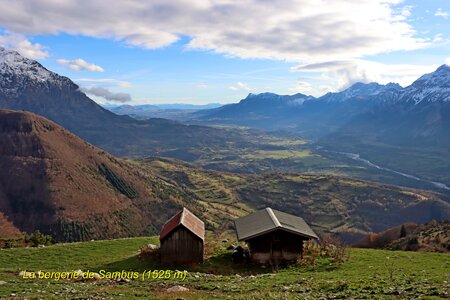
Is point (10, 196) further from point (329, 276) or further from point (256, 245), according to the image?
point (329, 276)

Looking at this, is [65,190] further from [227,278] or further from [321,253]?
[227,278]

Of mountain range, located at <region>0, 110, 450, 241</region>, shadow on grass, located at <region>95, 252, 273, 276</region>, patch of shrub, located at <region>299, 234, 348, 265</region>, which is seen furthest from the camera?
mountain range, located at <region>0, 110, 450, 241</region>

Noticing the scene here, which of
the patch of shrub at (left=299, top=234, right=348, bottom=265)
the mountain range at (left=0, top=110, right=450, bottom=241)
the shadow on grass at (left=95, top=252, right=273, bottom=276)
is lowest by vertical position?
the mountain range at (left=0, top=110, right=450, bottom=241)

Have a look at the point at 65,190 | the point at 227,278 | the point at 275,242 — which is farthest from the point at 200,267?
the point at 65,190

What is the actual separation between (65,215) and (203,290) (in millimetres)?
130535

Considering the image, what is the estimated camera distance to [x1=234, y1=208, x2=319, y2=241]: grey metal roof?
1501 inches

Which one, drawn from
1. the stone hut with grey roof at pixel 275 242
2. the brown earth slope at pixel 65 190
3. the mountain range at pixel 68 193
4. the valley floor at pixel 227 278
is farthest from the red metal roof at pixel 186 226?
the brown earth slope at pixel 65 190

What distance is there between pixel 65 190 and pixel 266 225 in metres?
134

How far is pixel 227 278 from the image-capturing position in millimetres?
30422

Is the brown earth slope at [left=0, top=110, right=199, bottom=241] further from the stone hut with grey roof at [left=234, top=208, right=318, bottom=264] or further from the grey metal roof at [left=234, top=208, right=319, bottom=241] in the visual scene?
the stone hut with grey roof at [left=234, top=208, right=318, bottom=264]

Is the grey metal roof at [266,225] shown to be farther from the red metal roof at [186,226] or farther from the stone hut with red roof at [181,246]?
the stone hut with red roof at [181,246]

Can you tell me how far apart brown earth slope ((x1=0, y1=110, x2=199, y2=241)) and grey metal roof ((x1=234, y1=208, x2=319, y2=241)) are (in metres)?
105

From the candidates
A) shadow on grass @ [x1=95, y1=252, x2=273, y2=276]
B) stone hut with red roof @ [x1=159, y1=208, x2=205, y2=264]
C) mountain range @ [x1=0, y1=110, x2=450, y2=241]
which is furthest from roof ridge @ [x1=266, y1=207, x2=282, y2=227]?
mountain range @ [x1=0, y1=110, x2=450, y2=241]

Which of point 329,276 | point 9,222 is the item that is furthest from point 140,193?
point 329,276
